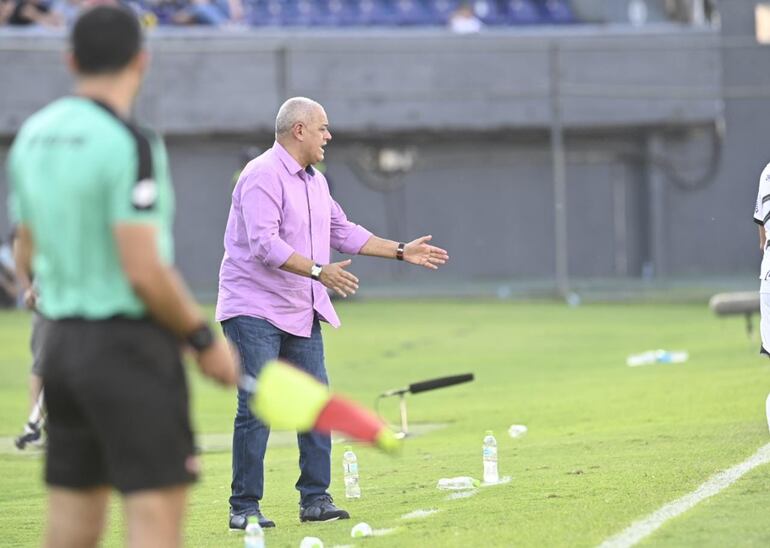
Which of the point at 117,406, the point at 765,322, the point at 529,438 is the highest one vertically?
the point at 117,406

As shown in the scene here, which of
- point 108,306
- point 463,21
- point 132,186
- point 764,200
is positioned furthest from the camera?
point 463,21

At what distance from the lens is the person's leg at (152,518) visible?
15.0 ft

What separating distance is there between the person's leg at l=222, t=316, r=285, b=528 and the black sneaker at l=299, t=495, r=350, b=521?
0.89 ft

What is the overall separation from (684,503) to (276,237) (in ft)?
7.85

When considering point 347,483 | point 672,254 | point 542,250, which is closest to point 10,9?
point 542,250

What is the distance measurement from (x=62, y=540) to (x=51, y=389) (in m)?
0.46

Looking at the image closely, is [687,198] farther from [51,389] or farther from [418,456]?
[51,389]

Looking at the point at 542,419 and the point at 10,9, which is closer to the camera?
the point at 542,419

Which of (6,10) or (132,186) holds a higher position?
(6,10)

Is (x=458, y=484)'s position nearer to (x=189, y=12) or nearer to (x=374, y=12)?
(x=189, y=12)

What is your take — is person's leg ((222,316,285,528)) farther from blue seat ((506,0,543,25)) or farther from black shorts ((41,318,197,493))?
blue seat ((506,0,543,25))

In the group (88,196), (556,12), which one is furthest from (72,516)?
(556,12)

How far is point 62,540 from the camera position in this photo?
4.78 m

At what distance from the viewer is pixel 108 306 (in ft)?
15.4
